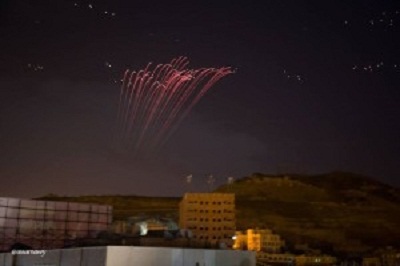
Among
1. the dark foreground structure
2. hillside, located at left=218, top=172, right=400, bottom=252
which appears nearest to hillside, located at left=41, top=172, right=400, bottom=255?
hillside, located at left=218, top=172, right=400, bottom=252

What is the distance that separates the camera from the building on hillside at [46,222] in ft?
76.1

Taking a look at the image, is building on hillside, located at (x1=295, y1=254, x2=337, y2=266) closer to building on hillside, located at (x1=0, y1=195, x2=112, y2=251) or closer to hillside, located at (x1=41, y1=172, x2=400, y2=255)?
hillside, located at (x1=41, y1=172, x2=400, y2=255)

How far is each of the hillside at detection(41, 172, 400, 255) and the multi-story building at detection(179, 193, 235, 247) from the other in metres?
18.1

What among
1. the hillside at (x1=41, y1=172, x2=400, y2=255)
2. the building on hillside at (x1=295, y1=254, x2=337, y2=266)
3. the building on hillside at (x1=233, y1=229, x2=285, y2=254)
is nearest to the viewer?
the building on hillside at (x1=295, y1=254, x2=337, y2=266)

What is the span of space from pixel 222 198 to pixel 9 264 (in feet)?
128

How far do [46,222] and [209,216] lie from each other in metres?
29.8

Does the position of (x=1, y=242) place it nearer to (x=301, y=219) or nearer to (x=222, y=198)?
(x=222, y=198)

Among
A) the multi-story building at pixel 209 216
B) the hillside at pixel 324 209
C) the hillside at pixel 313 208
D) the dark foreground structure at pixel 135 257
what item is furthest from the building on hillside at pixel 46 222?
the hillside at pixel 324 209

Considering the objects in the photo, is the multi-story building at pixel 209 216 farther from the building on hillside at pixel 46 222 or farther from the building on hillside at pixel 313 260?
the building on hillside at pixel 46 222

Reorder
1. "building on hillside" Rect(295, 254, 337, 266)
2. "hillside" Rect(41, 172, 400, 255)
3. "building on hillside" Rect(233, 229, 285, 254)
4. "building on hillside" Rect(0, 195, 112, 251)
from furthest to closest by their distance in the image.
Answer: "hillside" Rect(41, 172, 400, 255)
"building on hillside" Rect(233, 229, 285, 254)
"building on hillside" Rect(295, 254, 337, 266)
"building on hillside" Rect(0, 195, 112, 251)

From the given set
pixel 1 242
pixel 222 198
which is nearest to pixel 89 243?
pixel 1 242

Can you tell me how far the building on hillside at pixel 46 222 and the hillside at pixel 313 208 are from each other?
153 feet

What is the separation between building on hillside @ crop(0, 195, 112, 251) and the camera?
23188 mm

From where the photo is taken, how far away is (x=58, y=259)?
48.7 ft
